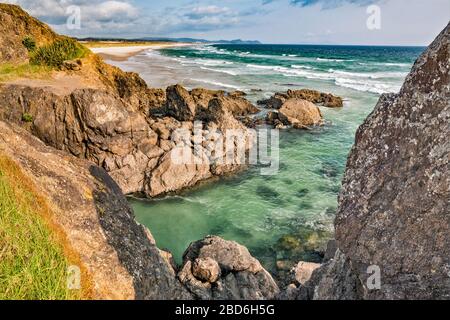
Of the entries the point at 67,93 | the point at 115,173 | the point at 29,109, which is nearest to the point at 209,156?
the point at 115,173

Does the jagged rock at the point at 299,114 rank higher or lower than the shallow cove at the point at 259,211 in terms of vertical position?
higher

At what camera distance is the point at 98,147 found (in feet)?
77.1

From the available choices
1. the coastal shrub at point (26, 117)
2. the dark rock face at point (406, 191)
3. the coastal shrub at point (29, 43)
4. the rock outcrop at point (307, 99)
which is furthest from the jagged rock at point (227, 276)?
the rock outcrop at point (307, 99)

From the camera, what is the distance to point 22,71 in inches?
982

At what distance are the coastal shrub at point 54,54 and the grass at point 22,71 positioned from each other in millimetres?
533

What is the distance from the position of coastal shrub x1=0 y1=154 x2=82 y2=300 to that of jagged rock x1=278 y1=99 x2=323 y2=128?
35.0m

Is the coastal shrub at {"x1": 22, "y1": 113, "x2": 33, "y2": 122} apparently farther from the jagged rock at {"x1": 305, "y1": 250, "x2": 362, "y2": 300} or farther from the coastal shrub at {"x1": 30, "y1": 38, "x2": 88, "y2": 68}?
the jagged rock at {"x1": 305, "y1": 250, "x2": 362, "y2": 300}

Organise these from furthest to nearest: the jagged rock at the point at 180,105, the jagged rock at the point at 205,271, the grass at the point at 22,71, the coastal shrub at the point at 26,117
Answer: the jagged rock at the point at 180,105 → the grass at the point at 22,71 → the coastal shrub at the point at 26,117 → the jagged rock at the point at 205,271

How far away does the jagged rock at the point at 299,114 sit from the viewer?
1609 inches

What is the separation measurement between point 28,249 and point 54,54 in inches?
931

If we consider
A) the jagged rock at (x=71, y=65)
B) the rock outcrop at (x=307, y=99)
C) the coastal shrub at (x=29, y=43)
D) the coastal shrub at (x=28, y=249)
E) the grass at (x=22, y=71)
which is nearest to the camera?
the coastal shrub at (x=28, y=249)

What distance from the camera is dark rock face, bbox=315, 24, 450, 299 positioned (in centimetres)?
603

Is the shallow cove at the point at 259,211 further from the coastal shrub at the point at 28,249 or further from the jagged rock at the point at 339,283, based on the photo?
the coastal shrub at the point at 28,249
